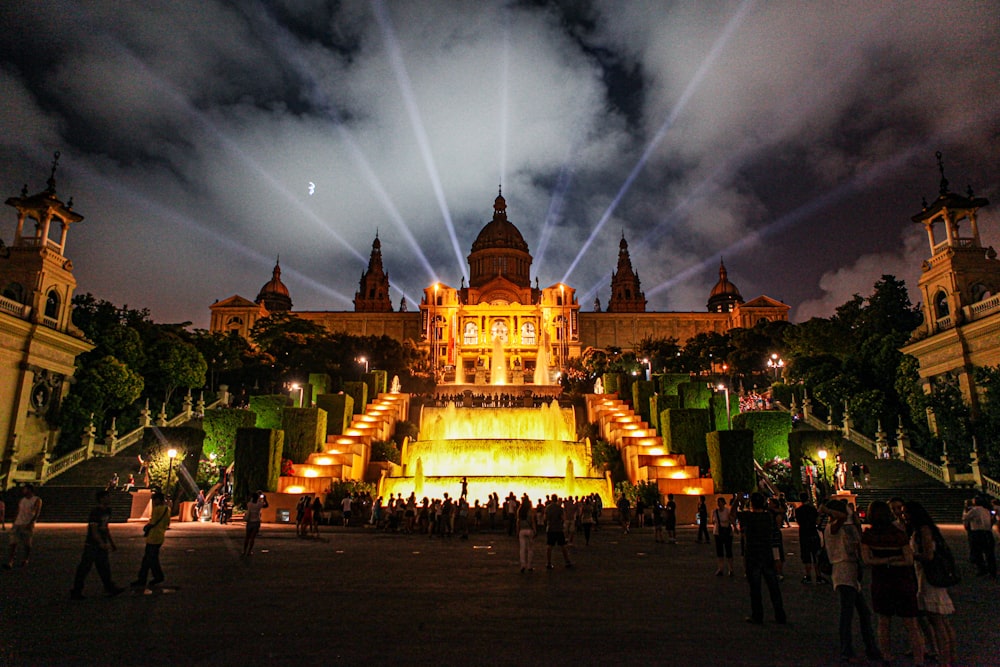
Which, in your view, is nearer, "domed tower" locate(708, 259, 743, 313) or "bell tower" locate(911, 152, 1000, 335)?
"bell tower" locate(911, 152, 1000, 335)

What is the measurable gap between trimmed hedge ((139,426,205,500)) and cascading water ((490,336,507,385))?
47.4m

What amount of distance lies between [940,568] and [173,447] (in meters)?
32.1

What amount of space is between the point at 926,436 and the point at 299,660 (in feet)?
129

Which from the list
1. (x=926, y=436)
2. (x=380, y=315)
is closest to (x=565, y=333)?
(x=380, y=315)

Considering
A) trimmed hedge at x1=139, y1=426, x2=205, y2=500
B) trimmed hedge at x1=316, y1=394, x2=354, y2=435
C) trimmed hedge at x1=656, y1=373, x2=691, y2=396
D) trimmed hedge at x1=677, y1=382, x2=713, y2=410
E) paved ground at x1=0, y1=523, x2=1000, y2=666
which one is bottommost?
paved ground at x1=0, y1=523, x2=1000, y2=666

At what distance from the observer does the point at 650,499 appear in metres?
26.6

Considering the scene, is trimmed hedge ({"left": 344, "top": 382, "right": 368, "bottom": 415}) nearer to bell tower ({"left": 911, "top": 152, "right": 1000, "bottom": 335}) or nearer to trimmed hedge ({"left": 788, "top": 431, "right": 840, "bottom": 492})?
trimmed hedge ({"left": 788, "top": 431, "right": 840, "bottom": 492})

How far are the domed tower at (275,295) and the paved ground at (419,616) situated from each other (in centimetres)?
9897

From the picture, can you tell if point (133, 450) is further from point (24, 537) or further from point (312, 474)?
point (24, 537)

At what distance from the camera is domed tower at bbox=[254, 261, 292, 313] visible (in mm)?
108250

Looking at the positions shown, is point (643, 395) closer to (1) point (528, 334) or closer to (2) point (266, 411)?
(2) point (266, 411)

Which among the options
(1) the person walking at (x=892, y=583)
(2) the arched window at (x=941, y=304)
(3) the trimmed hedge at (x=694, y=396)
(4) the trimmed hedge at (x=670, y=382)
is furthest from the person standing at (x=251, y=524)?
(2) the arched window at (x=941, y=304)

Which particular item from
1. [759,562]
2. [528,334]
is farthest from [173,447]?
[528,334]

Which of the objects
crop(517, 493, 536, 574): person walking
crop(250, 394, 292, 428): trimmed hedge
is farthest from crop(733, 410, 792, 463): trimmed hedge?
crop(517, 493, 536, 574): person walking
